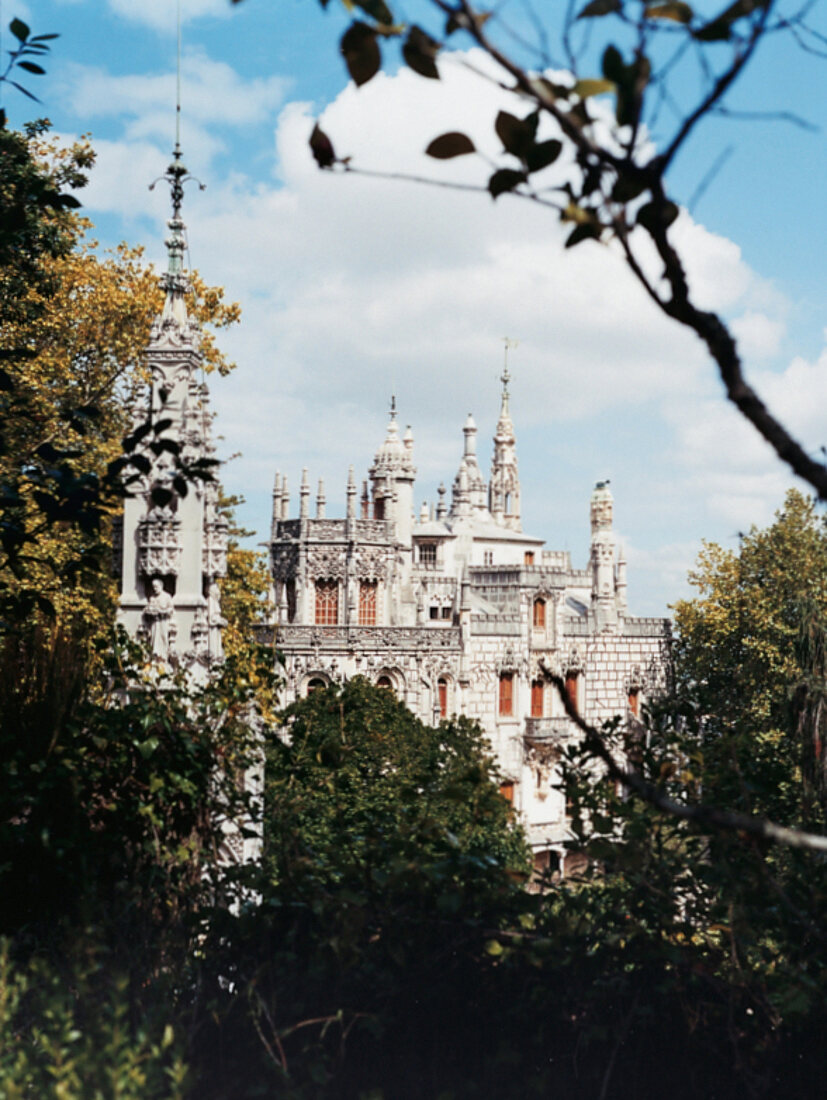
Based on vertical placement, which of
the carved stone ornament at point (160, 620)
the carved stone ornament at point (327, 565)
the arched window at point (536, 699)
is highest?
the carved stone ornament at point (327, 565)

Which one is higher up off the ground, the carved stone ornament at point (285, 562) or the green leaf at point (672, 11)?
the carved stone ornament at point (285, 562)

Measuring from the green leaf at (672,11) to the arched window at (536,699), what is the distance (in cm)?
4748

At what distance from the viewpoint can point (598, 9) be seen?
145 inches

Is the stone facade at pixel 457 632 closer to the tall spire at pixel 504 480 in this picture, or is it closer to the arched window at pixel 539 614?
the arched window at pixel 539 614

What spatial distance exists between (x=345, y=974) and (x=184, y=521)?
9.13 m

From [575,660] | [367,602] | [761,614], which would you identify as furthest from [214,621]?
[575,660]

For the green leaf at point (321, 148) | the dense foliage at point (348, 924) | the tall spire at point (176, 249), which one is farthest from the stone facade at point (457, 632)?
the green leaf at point (321, 148)

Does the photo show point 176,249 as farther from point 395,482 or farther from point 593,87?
point 395,482

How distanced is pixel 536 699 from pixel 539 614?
3924 millimetres

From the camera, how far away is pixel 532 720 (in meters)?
49.0

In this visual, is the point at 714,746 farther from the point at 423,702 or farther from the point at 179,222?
the point at 423,702

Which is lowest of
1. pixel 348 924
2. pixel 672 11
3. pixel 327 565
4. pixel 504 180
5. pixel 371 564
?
pixel 348 924

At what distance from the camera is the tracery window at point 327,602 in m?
47.0

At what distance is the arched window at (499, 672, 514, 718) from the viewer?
49.0 metres
